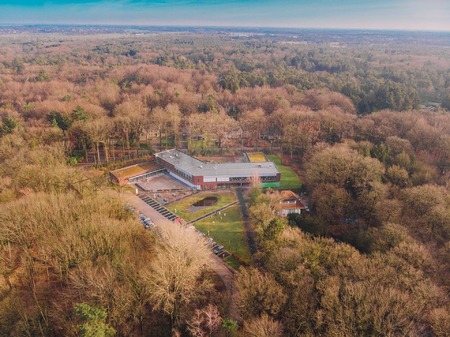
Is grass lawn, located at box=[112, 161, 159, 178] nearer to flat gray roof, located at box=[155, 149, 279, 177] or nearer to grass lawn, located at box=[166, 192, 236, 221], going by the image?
flat gray roof, located at box=[155, 149, 279, 177]

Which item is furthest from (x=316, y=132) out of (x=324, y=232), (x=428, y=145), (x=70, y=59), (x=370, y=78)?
(x=70, y=59)

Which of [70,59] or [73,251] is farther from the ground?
[70,59]

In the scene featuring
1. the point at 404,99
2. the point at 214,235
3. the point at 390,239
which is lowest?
the point at 214,235

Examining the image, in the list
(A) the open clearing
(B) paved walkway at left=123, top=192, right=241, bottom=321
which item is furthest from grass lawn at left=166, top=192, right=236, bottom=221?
(A) the open clearing

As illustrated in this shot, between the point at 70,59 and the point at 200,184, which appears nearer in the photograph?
the point at 200,184

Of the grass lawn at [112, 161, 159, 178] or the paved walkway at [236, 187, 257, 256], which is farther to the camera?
the grass lawn at [112, 161, 159, 178]

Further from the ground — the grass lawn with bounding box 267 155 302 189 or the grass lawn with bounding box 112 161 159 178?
the grass lawn with bounding box 112 161 159 178

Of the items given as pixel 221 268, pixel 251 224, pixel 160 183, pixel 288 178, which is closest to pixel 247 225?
pixel 251 224

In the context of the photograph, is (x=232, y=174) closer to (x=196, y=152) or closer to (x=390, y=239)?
(x=196, y=152)
